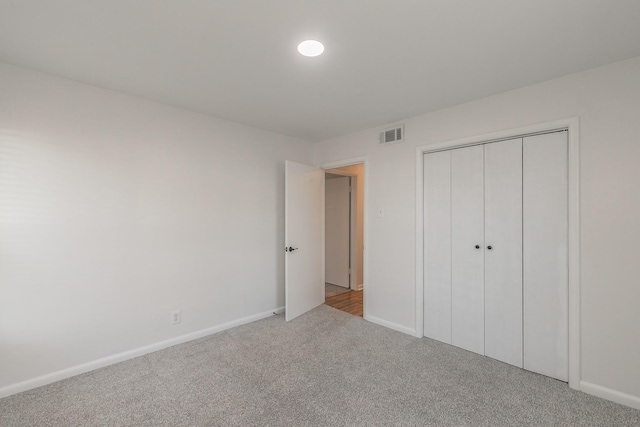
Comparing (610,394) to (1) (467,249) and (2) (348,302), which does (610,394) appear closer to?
(1) (467,249)

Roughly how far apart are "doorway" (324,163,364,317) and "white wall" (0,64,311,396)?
2016 mm

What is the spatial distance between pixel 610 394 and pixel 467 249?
136 centimetres

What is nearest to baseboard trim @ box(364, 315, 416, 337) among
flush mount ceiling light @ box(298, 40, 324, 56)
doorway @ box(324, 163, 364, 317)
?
doorway @ box(324, 163, 364, 317)

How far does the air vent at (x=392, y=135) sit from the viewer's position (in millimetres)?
3258

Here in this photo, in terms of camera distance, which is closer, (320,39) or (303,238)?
(320,39)

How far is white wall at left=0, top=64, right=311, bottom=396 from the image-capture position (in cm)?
215

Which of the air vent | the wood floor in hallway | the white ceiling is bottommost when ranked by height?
the wood floor in hallway

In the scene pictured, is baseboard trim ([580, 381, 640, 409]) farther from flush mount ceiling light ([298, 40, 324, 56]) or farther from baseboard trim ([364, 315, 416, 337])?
flush mount ceiling light ([298, 40, 324, 56])

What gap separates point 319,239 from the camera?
4.18 m

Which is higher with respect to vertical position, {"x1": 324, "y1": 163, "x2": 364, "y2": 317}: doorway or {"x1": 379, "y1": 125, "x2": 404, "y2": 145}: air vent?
{"x1": 379, "y1": 125, "x2": 404, "y2": 145}: air vent

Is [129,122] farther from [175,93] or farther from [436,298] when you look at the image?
[436,298]

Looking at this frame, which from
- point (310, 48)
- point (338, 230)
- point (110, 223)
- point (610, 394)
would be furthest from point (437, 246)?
point (110, 223)

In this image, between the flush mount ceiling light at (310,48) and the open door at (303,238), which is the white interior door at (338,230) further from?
the flush mount ceiling light at (310,48)

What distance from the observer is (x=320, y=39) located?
5.85 ft
